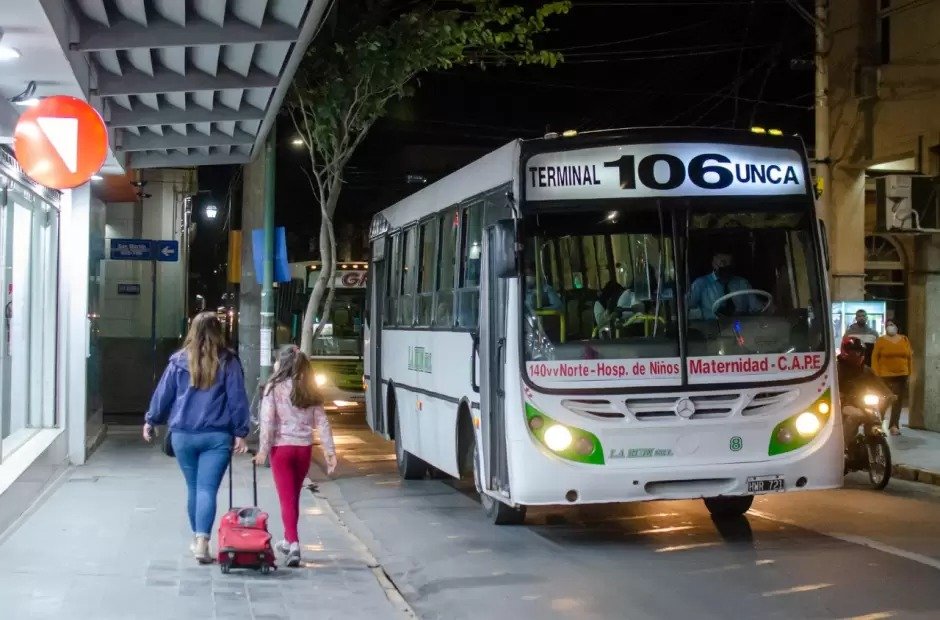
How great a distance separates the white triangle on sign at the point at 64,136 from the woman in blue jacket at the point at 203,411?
63.4 inches

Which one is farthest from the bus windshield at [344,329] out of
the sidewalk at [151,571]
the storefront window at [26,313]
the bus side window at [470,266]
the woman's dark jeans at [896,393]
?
the bus side window at [470,266]

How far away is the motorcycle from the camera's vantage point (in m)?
13.7

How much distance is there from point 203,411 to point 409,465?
633 cm

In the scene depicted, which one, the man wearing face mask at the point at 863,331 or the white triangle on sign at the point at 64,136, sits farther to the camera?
the man wearing face mask at the point at 863,331

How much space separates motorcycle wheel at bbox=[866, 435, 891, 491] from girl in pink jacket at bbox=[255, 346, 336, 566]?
288 inches

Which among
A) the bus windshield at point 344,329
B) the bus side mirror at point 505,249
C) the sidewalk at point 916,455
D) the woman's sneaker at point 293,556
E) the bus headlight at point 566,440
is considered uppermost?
the bus side mirror at point 505,249

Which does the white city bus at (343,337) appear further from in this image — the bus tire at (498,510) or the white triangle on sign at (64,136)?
the white triangle on sign at (64,136)

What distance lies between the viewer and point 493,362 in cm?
1033

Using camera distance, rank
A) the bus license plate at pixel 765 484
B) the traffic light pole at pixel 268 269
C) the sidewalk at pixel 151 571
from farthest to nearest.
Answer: the traffic light pole at pixel 268 269
the bus license plate at pixel 765 484
the sidewalk at pixel 151 571

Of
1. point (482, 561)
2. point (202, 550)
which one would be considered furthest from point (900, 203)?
point (202, 550)

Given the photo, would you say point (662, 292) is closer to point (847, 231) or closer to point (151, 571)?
point (151, 571)

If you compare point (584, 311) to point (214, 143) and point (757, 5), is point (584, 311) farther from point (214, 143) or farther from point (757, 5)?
point (757, 5)

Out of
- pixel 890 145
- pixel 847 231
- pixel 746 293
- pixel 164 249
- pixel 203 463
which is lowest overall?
pixel 203 463

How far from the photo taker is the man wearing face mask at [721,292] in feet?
31.9
